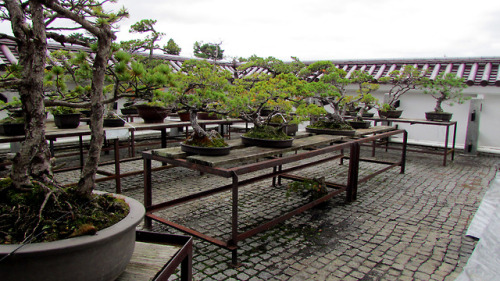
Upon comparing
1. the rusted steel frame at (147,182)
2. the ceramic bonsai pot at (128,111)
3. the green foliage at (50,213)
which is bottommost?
the rusted steel frame at (147,182)

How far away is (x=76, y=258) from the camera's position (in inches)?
46.6

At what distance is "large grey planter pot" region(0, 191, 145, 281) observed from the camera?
43.2 inches

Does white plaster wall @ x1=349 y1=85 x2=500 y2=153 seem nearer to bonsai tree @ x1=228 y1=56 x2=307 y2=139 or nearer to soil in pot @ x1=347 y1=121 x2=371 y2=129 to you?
soil in pot @ x1=347 y1=121 x2=371 y2=129

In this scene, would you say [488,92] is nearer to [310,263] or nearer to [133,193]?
[310,263]

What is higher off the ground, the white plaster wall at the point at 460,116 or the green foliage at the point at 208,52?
the green foliage at the point at 208,52

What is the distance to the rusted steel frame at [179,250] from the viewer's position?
1382mm

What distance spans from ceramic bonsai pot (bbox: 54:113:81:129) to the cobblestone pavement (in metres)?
1.08

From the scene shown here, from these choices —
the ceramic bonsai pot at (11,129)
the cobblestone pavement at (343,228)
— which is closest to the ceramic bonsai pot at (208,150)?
the cobblestone pavement at (343,228)

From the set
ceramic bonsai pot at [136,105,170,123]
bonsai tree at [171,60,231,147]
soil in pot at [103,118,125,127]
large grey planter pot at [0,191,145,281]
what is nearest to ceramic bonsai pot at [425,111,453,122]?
ceramic bonsai pot at [136,105,170,123]

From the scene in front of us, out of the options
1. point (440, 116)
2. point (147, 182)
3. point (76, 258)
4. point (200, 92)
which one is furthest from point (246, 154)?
point (440, 116)

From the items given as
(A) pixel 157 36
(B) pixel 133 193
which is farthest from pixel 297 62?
(B) pixel 133 193

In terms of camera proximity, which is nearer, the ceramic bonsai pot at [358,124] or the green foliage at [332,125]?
the green foliage at [332,125]

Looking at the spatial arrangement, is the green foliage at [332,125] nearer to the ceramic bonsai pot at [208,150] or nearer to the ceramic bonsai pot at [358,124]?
the ceramic bonsai pot at [358,124]

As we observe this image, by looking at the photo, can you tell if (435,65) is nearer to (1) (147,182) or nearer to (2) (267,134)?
(2) (267,134)
